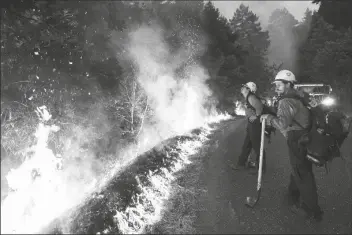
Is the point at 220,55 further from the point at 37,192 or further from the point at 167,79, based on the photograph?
the point at 37,192

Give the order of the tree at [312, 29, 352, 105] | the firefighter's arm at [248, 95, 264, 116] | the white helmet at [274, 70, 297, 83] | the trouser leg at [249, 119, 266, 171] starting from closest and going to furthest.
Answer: the white helmet at [274, 70, 297, 83] < the firefighter's arm at [248, 95, 264, 116] < the trouser leg at [249, 119, 266, 171] < the tree at [312, 29, 352, 105]

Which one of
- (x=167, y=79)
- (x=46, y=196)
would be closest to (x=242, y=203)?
(x=46, y=196)

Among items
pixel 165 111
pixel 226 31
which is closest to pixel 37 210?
pixel 165 111

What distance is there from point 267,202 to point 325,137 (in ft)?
5.69

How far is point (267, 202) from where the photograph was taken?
4785 millimetres

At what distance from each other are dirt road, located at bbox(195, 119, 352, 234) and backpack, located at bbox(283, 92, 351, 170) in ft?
3.53

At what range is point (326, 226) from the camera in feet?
12.9

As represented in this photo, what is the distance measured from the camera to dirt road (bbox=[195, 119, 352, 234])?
3986mm

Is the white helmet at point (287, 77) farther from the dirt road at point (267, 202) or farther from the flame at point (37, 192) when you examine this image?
the flame at point (37, 192)

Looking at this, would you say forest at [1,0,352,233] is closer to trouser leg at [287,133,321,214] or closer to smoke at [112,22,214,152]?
→ smoke at [112,22,214,152]

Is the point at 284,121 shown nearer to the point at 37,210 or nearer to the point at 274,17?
the point at 37,210

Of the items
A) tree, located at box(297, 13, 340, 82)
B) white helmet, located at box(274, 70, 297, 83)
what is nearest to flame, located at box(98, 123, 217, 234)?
white helmet, located at box(274, 70, 297, 83)

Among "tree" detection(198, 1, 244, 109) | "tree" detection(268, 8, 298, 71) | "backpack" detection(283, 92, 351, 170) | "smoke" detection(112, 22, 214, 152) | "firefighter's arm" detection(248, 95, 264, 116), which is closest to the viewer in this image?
"backpack" detection(283, 92, 351, 170)

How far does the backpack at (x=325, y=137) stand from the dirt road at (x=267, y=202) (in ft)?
3.53
